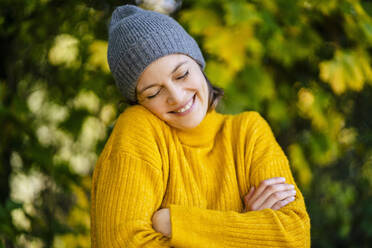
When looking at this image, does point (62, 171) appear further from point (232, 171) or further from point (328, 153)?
point (328, 153)

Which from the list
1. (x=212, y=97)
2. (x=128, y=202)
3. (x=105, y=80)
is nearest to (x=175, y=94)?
(x=212, y=97)

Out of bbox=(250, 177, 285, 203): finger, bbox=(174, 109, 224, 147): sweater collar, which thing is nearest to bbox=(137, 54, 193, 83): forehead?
bbox=(174, 109, 224, 147): sweater collar

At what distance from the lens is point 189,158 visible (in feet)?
5.75

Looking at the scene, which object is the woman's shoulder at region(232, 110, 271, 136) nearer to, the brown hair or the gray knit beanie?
the brown hair

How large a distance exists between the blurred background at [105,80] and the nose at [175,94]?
2.00 ft

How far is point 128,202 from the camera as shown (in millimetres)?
1476

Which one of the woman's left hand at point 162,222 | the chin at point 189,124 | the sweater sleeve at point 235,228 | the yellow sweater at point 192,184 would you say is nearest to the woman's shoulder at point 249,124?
the yellow sweater at point 192,184

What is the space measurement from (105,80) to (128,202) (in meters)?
1.23

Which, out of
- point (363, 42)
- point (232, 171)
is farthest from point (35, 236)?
point (363, 42)

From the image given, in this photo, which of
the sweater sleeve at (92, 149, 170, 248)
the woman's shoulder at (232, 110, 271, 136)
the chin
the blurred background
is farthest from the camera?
the blurred background

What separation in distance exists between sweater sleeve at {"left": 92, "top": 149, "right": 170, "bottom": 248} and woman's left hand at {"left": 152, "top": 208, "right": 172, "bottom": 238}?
17mm

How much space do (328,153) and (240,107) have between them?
1.02 meters

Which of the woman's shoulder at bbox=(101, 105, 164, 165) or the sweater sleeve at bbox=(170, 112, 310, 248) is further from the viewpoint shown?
the woman's shoulder at bbox=(101, 105, 164, 165)

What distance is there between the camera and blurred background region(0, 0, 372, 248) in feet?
7.28
